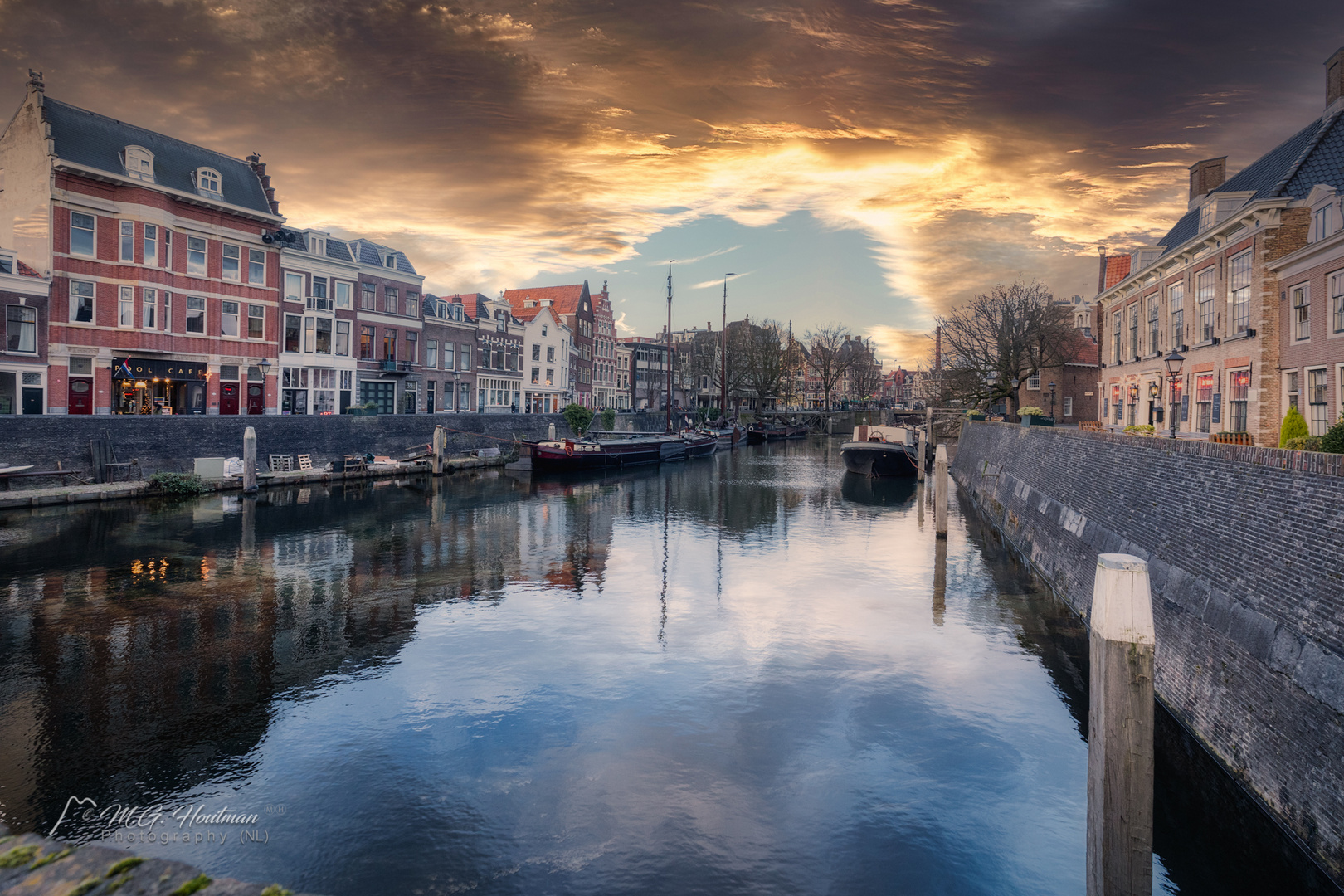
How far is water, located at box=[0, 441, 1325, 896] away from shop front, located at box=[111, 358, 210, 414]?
1798 centimetres

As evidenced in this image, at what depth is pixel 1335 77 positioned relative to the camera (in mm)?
24781

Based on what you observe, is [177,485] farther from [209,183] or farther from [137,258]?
[209,183]

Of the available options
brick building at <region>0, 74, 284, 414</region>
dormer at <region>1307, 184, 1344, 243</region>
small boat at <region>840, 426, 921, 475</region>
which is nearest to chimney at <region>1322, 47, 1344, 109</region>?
dormer at <region>1307, 184, 1344, 243</region>

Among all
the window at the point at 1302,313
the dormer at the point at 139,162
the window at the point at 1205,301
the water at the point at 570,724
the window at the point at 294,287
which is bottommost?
the water at the point at 570,724

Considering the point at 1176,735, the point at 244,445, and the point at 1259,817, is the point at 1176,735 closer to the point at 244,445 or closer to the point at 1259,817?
the point at 1259,817

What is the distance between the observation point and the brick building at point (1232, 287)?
23.9m

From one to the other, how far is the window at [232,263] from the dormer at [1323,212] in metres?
47.8

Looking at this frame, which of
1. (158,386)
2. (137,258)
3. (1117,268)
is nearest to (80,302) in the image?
(137,258)

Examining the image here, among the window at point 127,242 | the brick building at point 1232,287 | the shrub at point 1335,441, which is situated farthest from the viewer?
the window at point 127,242

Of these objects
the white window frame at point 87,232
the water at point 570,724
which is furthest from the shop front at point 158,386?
the water at point 570,724

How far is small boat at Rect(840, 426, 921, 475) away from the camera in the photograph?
46.9 m

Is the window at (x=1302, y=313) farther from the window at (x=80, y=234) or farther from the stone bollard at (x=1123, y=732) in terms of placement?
the window at (x=80, y=234)

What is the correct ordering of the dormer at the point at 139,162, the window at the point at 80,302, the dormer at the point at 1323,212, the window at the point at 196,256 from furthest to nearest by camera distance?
1. the window at the point at 196,256
2. the dormer at the point at 139,162
3. the window at the point at 80,302
4. the dormer at the point at 1323,212

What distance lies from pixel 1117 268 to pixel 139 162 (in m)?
55.4
